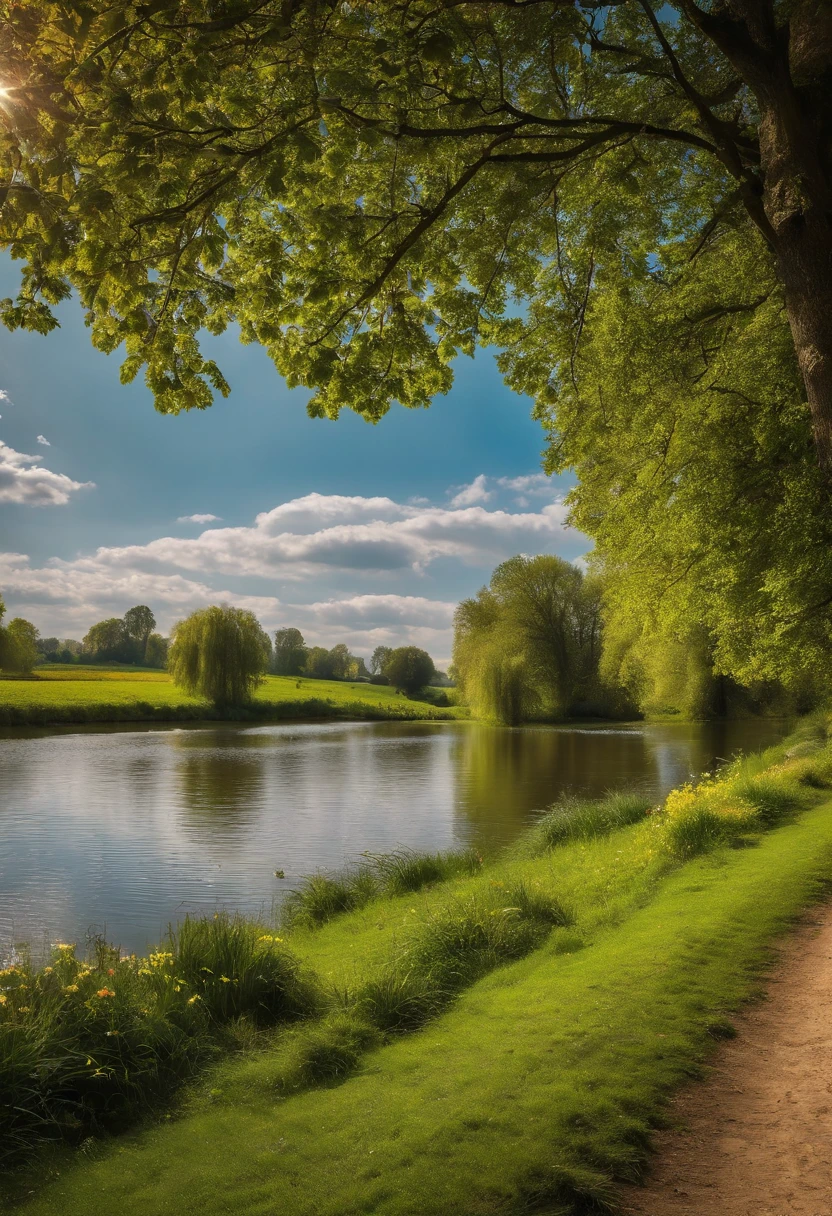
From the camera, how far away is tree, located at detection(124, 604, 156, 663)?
103500mm

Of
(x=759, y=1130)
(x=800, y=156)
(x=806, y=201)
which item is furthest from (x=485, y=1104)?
(x=800, y=156)

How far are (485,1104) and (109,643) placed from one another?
10688 centimetres

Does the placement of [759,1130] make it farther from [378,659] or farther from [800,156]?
[378,659]

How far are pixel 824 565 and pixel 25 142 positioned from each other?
1144cm

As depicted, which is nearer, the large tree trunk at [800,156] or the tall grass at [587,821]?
the large tree trunk at [800,156]

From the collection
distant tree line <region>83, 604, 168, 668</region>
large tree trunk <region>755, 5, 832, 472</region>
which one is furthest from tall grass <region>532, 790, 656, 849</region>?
distant tree line <region>83, 604, 168, 668</region>

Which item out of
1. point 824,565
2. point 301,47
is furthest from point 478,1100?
point 824,565

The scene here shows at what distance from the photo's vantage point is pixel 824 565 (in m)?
11.7

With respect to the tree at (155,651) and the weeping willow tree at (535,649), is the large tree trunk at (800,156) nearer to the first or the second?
the weeping willow tree at (535,649)

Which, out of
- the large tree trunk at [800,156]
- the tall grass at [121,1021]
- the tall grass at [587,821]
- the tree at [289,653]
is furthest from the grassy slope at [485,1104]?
the tree at [289,653]

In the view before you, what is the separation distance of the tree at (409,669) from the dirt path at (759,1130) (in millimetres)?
94080

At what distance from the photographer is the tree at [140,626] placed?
10350cm

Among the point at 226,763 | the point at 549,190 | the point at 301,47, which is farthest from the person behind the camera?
the point at 226,763

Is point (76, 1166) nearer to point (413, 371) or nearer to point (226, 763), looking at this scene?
point (413, 371)
